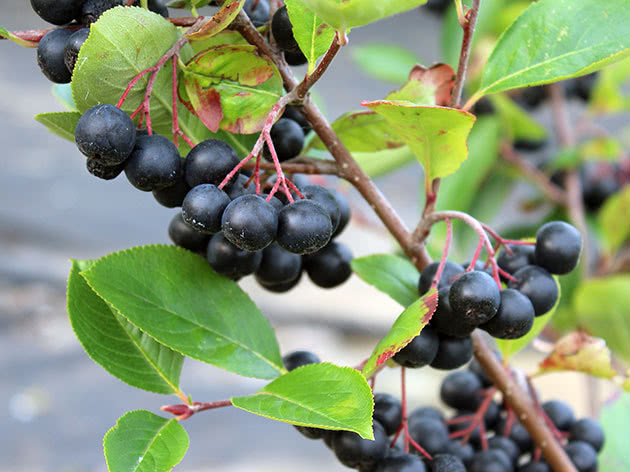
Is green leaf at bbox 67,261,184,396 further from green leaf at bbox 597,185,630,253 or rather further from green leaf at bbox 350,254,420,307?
green leaf at bbox 597,185,630,253

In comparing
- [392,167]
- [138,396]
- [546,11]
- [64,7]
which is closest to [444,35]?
[392,167]

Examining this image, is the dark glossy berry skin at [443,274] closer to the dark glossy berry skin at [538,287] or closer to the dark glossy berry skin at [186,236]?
the dark glossy berry skin at [538,287]

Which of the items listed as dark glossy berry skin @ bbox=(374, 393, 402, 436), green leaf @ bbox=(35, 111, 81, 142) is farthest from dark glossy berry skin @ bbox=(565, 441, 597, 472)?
green leaf @ bbox=(35, 111, 81, 142)

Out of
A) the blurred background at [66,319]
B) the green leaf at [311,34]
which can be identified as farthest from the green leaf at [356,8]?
the blurred background at [66,319]

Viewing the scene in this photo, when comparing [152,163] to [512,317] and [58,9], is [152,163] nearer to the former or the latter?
[58,9]

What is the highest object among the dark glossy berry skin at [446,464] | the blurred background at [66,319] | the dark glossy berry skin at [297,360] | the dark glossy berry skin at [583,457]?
the dark glossy berry skin at [446,464]

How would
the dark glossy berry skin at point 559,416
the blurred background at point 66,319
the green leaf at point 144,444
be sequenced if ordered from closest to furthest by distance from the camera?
the green leaf at point 144,444
the dark glossy berry skin at point 559,416
the blurred background at point 66,319

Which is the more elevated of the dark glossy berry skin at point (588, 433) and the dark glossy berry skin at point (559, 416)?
the dark glossy berry skin at point (588, 433)
